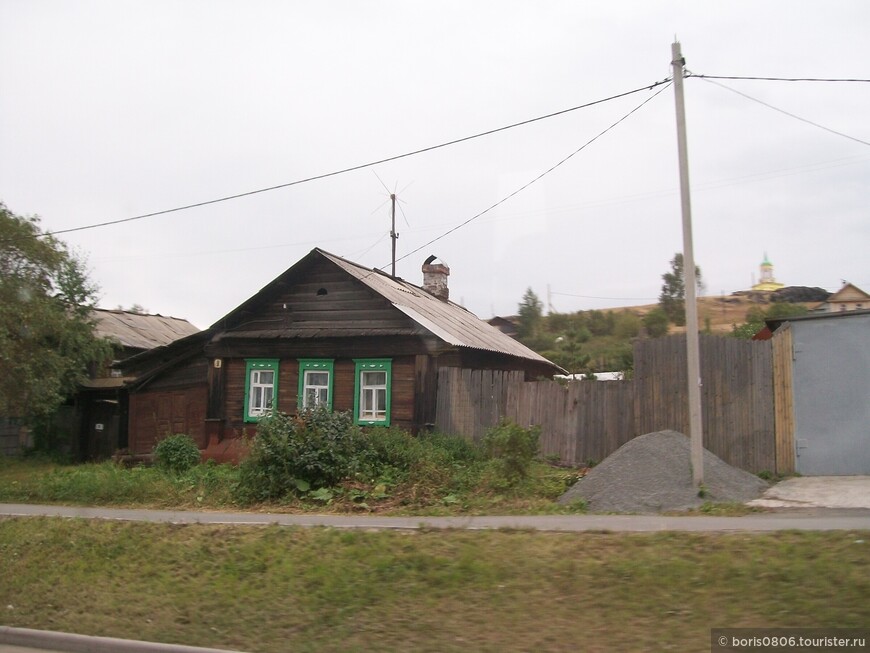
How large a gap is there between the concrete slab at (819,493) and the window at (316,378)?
1174 centimetres

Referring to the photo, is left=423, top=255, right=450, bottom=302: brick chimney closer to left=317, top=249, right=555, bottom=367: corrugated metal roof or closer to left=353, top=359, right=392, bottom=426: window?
left=317, top=249, right=555, bottom=367: corrugated metal roof

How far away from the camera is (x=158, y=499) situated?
48.2 feet

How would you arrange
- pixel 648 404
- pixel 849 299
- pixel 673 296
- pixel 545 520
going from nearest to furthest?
pixel 545 520 → pixel 648 404 → pixel 849 299 → pixel 673 296

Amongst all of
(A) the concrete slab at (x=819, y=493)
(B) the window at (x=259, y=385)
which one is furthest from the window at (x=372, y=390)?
(A) the concrete slab at (x=819, y=493)

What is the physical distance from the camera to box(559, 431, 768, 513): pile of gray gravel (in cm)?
1150

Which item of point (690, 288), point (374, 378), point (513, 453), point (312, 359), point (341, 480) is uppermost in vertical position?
point (690, 288)

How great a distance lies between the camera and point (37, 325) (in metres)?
22.1

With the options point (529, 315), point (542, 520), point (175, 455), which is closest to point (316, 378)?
point (175, 455)

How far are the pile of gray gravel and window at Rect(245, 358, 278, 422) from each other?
1081 centimetres

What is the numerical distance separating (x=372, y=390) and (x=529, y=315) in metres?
53.8

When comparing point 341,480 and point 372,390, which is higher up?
point 372,390

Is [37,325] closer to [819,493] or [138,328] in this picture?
[138,328]

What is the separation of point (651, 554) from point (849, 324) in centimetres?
798

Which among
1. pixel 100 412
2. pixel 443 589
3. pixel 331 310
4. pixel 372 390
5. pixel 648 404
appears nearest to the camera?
pixel 443 589
